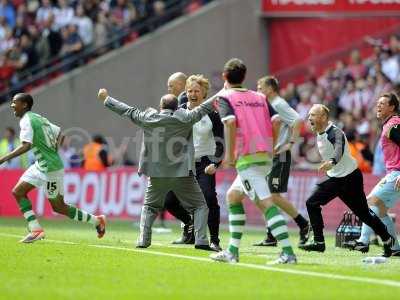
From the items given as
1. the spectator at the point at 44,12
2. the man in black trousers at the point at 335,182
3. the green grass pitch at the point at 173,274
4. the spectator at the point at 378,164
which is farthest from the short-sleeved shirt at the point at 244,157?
the spectator at the point at 44,12

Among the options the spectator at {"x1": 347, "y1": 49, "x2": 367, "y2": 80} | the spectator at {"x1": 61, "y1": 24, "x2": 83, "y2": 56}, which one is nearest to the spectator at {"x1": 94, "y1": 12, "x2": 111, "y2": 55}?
the spectator at {"x1": 61, "y1": 24, "x2": 83, "y2": 56}

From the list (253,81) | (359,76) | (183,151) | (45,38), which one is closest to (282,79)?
(253,81)

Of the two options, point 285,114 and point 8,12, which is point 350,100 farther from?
point 285,114

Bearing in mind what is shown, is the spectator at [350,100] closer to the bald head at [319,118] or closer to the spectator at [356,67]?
the spectator at [356,67]

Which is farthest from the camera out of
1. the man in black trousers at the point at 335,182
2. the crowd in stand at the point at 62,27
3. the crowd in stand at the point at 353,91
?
the crowd in stand at the point at 62,27

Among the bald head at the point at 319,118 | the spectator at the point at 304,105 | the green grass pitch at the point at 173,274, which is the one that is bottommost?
the green grass pitch at the point at 173,274

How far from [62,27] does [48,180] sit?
50.9 ft

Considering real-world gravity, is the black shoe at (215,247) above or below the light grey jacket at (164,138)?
below

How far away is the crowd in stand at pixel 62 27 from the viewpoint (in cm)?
3038

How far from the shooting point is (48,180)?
15.9 meters

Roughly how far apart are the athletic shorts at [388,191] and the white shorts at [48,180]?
→ 441 cm

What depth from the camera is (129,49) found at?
101 feet

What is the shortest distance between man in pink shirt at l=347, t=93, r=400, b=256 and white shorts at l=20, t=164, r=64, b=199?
4.27 meters

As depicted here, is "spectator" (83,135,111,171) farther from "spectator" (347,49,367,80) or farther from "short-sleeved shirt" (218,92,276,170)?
"short-sleeved shirt" (218,92,276,170)
